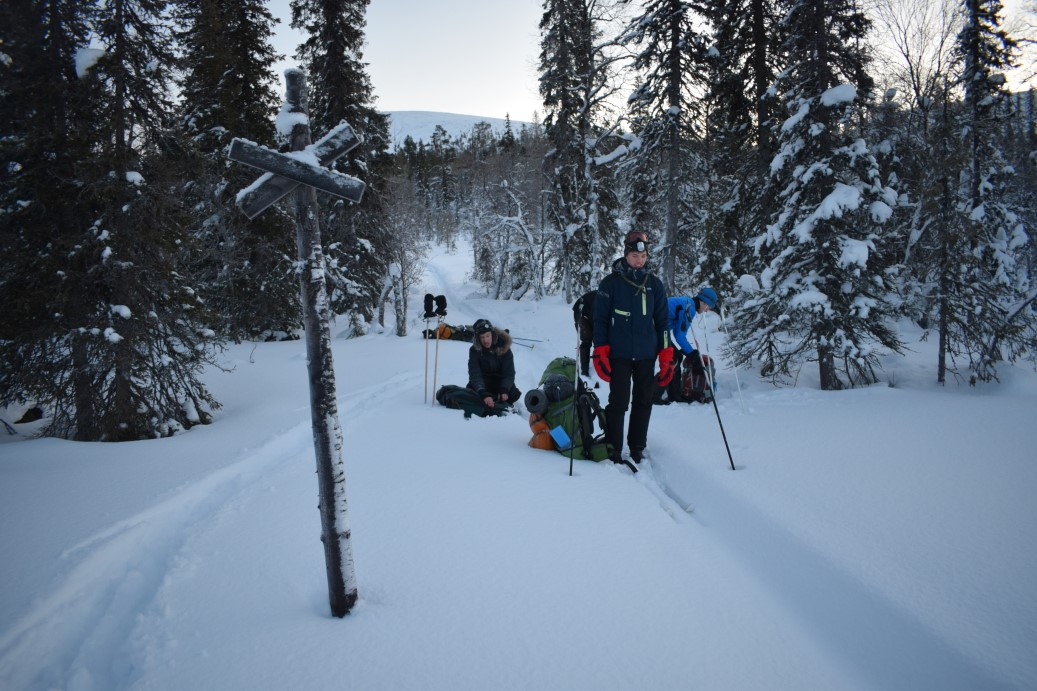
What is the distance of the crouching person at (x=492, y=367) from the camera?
7.53 metres

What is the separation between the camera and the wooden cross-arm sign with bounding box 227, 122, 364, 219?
212cm

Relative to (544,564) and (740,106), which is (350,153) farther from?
(544,564)

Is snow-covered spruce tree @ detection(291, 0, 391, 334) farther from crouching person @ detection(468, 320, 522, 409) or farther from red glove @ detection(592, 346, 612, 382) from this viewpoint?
red glove @ detection(592, 346, 612, 382)

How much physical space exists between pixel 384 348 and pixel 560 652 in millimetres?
13846

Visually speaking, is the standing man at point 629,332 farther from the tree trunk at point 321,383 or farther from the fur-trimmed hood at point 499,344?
the fur-trimmed hood at point 499,344

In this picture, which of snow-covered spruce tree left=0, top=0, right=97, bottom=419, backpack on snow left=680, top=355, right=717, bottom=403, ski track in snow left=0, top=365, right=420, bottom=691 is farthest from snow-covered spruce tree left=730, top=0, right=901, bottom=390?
snow-covered spruce tree left=0, top=0, right=97, bottom=419

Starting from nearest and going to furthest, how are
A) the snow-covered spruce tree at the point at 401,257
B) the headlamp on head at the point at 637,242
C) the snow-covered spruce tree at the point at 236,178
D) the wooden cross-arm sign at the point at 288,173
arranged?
the wooden cross-arm sign at the point at 288,173
the headlamp on head at the point at 637,242
the snow-covered spruce tree at the point at 236,178
the snow-covered spruce tree at the point at 401,257

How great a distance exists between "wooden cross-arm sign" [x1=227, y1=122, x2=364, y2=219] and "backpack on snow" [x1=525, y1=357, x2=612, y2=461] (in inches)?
131

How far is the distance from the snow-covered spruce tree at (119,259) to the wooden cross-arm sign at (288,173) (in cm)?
615

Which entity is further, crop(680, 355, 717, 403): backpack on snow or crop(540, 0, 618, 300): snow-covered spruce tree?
crop(540, 0, 618, 300): snow-covered spruce tree

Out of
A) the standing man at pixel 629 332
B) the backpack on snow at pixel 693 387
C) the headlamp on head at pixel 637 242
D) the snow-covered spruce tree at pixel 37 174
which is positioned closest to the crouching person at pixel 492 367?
the backpack on snow at pixel 693 387

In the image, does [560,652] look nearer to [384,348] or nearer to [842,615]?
[842,615]

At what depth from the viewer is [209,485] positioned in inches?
169

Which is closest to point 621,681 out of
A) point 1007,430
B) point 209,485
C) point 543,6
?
point 209,485
